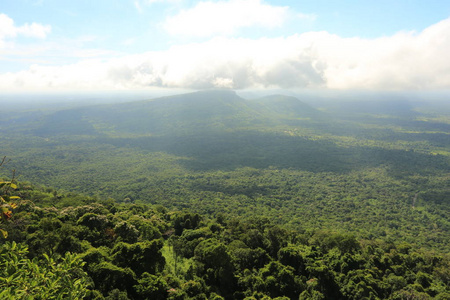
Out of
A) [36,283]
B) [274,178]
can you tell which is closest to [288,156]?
[274,178]

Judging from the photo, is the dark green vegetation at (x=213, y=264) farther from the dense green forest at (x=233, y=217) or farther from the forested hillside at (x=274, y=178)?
the forested hillside at (x=274, y=178)

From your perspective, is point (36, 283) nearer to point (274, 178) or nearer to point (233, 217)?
point (233, 217)

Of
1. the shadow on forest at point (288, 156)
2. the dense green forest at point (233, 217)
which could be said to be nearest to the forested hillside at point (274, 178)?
the shadow on forest at point (288, 156)

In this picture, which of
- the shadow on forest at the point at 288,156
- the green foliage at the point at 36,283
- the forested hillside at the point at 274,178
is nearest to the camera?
the green foliage at the point at 36,283

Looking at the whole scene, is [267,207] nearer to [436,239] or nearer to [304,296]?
[436,239]

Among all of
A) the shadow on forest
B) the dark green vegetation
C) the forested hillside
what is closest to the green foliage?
the dark green vegetation
